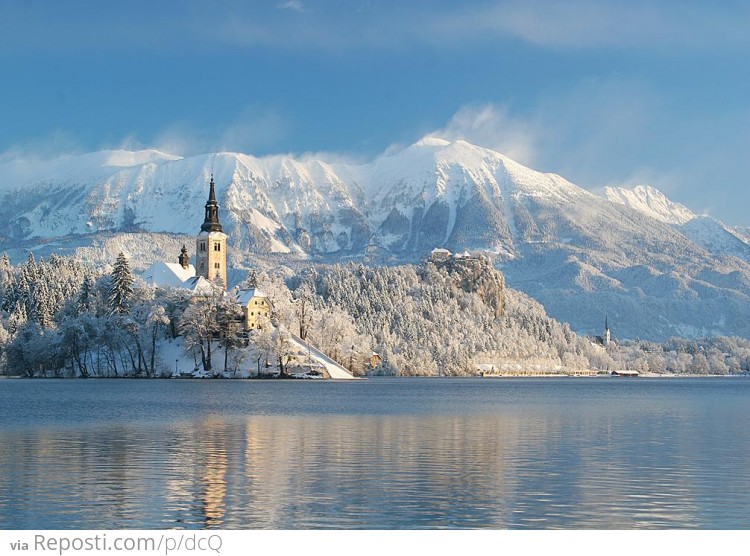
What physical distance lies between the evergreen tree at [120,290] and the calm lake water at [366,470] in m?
106

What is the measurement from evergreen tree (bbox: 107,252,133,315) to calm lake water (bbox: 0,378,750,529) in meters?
106

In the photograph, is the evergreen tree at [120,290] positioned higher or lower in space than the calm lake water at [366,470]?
higher

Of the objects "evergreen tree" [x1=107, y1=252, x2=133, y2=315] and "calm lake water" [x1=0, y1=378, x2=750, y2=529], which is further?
"evergreen tree" [x1=107, y1=252, x2=133, y2=315]

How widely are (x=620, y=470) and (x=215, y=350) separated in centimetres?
14894

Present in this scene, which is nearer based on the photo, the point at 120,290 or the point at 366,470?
the point at 366,470

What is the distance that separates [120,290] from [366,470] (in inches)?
6072

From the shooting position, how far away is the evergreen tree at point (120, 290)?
19550cm

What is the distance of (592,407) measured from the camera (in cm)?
10894

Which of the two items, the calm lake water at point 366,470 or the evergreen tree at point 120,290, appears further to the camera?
the evergreen tree at point 120,290

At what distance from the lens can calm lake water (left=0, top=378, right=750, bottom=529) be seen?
37.6 m

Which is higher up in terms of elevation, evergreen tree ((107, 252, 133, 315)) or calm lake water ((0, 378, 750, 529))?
evergreen tree ((107, 252, 133, 315))

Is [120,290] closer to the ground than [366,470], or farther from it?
farther from it

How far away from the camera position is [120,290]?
645 ft
